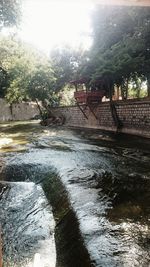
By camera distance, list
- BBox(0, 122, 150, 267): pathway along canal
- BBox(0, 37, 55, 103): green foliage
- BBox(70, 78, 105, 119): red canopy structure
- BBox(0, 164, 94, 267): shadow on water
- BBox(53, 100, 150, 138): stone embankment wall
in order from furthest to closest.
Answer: BBox(0, 37, 55, 103): green foliage < BBox(70, 78, 105, 119): red canopy structure < BBox(53, 100, 150, 138): stone embankment wall < BBox(0, 164, 94, 267): shadow on water < BBox(0, 122, 150, 267): pathway along canal

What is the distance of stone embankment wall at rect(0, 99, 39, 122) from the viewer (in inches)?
1537

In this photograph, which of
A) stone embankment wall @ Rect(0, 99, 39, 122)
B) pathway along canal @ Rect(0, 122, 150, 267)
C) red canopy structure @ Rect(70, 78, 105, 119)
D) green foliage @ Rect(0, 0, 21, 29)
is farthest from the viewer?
stone embankment wall @ Rect(0, 99, 39, 122)

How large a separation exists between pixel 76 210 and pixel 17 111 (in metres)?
35.6

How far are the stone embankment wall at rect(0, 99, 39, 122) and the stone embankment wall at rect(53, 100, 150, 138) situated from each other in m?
16.6

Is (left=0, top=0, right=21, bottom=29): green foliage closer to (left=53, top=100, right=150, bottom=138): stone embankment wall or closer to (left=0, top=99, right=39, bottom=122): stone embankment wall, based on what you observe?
(left=53, top=100, right=150, bottom=138): stone embankment wall

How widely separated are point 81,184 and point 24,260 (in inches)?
122

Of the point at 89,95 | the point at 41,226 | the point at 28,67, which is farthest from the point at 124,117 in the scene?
the point at 41,226

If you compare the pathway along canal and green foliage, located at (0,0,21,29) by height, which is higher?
green foliage, located at (0,0,21,29)

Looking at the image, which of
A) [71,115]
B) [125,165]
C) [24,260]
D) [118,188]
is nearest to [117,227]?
[24,260]

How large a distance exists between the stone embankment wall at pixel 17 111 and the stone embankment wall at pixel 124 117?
16621 mm

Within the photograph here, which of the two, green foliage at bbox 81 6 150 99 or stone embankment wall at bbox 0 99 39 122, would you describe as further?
stone embankment wall at bbox 0 99 39 122

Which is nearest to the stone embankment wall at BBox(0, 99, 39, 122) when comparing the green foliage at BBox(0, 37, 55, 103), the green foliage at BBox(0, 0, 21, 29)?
the green foliage at BBox(0, 37, 55, 103)

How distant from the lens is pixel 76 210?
6.08 meters

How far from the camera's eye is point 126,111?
1784 centimetres
